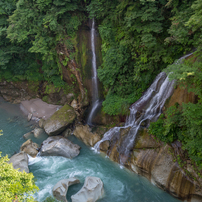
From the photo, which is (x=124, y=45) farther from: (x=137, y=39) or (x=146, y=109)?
(x=146, y=109)

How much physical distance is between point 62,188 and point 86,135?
4854mm

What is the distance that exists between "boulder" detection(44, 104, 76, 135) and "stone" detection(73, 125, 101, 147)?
985 mm

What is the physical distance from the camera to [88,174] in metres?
10.3

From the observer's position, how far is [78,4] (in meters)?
13.1

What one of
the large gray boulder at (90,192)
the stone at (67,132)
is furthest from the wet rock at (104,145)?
the stone at (67,132)

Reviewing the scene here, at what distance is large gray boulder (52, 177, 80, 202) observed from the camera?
28.3ft

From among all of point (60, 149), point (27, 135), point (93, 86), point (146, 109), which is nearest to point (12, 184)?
point (60, 149)

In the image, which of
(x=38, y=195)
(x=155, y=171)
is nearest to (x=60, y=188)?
(x=38, y=195)

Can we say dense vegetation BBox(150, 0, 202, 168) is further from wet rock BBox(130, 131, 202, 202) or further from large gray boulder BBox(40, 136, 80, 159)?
large gray boulder BBox(40, 136, 80, 159)

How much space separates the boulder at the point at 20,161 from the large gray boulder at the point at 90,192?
13.3 ft

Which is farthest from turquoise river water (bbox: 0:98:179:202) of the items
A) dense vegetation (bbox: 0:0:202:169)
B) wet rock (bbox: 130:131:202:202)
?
dense vegetation (bbox: 0:0:202:169)

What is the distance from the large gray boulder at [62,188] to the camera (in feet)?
28.3

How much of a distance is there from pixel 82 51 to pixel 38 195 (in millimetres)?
10537

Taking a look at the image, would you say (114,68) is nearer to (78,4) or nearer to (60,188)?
(78,4)
